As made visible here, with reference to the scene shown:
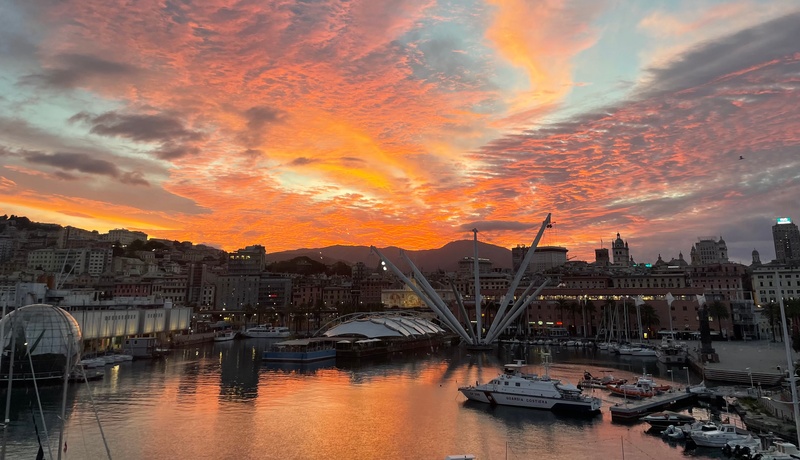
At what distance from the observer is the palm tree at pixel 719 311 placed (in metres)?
68.6

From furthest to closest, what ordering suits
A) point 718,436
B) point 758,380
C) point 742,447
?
1. point 758,380
2. point 718,436
3. point 742,447

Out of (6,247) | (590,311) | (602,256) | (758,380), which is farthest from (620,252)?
(6,247)

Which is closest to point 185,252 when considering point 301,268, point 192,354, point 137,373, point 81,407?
point 301,268

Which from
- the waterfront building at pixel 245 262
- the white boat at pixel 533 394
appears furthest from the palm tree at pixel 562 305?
the waterfront building at pixel 245 262

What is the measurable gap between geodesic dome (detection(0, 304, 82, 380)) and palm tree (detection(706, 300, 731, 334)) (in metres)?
74.4

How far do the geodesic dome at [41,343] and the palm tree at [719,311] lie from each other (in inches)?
2931

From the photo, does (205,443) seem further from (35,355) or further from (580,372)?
(580,372)

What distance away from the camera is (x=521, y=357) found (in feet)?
192

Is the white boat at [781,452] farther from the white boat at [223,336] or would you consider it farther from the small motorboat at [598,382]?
the white boat at [223,336]

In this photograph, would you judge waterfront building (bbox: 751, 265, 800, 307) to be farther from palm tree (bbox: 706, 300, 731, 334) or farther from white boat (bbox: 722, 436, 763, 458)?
white boat (bbox: 722, 436, 763, 458)

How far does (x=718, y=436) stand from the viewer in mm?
22734

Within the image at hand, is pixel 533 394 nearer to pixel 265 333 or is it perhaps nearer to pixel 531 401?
pixel 531 401

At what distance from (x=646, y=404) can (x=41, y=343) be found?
4093 cm

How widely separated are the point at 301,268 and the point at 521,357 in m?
132
